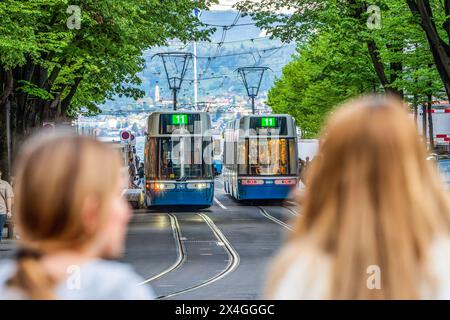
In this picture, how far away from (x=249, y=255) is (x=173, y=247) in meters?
2.87

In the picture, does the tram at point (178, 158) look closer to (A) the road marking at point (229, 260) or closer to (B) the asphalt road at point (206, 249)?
(B) the asphalt road at point (206, 249)

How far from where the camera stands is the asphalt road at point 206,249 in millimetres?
17469

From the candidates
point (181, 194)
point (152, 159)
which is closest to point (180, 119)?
point (152, 159)

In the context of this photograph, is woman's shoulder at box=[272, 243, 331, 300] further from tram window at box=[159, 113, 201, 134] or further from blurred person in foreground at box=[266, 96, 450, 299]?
tram window at box=[159, 113, 201, 134]

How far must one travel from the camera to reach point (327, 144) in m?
3.15

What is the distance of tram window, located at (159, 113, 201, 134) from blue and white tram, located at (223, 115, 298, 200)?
4.13 meters

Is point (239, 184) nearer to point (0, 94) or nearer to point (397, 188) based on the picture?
point (0, 94)

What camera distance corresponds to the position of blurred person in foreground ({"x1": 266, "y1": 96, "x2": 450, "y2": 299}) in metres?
3.01

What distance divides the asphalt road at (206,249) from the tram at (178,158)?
0.72 m

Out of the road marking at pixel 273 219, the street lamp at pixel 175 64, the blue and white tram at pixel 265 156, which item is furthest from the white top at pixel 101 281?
the street lamp at pixel 175 64

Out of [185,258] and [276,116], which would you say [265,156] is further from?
[185,258]

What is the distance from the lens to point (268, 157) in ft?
137

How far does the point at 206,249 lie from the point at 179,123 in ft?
40.5
